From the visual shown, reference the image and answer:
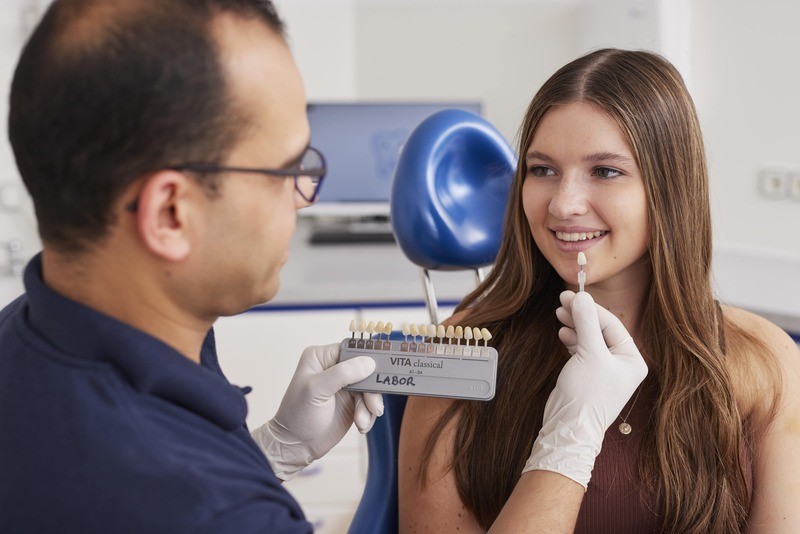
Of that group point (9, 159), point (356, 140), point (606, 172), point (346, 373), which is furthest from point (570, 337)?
point (9, 159)

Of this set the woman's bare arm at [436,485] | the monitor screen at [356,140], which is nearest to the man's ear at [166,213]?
the woman's bare arm at [436,485]

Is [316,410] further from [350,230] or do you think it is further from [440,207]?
[350,230]

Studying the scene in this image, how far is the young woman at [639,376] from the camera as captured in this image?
141 centimetres

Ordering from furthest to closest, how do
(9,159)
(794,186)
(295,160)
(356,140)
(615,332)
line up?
(356,140), (9,159), (794,186), (615,332), (295,160)

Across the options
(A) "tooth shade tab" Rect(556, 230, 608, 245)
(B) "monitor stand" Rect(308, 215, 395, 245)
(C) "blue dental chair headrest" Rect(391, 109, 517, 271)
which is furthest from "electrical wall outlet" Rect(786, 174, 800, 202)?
(A) "tooth shade tab" Rect(556, 230, 608, 245)

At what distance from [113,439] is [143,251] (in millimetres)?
187

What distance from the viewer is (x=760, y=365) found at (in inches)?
58.6

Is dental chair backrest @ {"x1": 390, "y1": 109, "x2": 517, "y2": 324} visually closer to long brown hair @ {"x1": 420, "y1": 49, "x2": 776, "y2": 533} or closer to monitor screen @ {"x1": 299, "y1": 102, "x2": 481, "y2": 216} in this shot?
long brown hair @ {"x1": 420, "y1": 49, "x2": 776, "y2": 533}

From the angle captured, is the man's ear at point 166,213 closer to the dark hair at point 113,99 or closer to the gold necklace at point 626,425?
the dark hair at point 113,99

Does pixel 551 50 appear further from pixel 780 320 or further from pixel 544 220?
pixel 544 220

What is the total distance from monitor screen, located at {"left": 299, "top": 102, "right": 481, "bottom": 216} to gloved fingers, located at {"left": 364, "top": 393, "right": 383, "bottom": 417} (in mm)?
2207

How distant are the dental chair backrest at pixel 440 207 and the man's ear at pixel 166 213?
2.41 feet

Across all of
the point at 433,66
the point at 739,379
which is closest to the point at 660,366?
the point at 739,379

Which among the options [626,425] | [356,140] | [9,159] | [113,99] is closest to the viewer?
[113,99]
